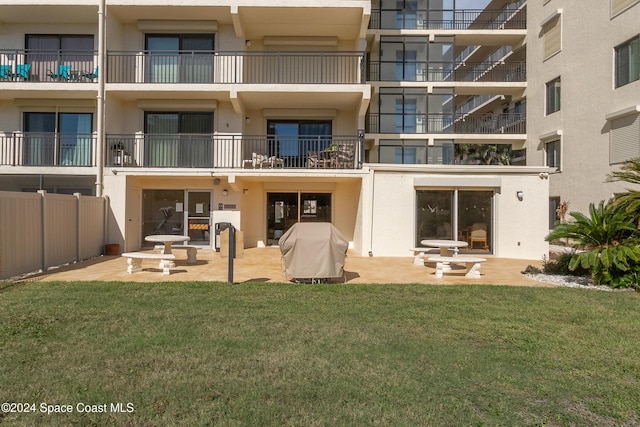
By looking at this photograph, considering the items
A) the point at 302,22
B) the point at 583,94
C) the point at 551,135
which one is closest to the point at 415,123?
the point at 551,135

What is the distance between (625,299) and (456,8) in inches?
961

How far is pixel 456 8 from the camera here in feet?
87.2

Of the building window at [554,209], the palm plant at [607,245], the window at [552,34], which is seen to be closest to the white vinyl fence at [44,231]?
the palm plant at [607,245]

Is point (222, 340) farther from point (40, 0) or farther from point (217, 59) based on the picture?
point (40, 0)

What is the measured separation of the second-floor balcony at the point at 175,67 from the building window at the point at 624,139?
37.8 ft

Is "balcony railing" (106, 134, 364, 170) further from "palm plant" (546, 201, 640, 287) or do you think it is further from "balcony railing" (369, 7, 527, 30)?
"balcony railing" (369, 7, 527, 30)

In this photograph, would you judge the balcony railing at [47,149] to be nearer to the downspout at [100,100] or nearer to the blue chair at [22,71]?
the downspout at [100,100]

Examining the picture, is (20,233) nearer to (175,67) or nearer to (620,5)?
(175,67)

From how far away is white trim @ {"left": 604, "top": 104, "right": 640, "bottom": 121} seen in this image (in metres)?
16.1

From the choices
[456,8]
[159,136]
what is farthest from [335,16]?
[456,8]

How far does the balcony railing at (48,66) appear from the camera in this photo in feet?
49.1

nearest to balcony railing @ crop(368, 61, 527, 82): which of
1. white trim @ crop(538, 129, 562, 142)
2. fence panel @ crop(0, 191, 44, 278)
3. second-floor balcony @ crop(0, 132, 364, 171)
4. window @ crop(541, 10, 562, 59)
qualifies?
window @ crop(541, 10, 562, 59)

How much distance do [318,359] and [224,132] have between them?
1288cm

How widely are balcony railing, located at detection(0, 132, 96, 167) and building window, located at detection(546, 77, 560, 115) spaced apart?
22.7m
